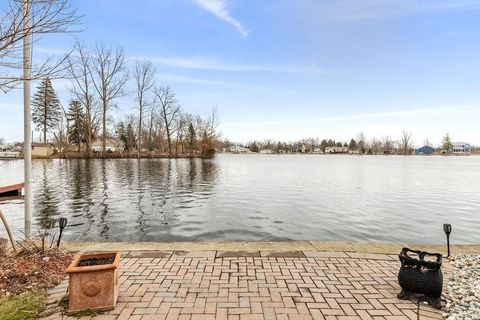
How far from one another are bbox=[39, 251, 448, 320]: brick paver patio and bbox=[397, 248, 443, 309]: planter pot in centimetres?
12

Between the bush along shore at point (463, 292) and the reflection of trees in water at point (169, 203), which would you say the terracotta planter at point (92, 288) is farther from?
the reflection of trees in water at point (169, 203)

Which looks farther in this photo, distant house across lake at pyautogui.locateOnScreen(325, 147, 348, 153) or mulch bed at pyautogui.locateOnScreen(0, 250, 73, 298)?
distant house across lake at pyautogui.locateOnScreen(325, 147, 348, 153)

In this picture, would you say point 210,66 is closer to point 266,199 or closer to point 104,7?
point 266,199

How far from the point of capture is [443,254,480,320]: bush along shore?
3.11 m

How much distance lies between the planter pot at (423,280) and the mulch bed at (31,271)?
4.18 metres

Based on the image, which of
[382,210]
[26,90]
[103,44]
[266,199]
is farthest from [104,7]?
[103,44]

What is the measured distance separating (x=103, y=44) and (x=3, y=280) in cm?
4707

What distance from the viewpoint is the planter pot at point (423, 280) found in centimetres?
333

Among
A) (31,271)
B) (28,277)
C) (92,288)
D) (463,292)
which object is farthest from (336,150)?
(92,288)

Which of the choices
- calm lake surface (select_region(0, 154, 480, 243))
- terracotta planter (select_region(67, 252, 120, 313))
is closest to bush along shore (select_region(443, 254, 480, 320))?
calm lake surface (select_region(0, 154, 480, 243))

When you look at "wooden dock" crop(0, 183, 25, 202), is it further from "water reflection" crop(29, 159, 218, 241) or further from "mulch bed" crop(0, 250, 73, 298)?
"mulch bed" crop(0, 250, 73, 298)

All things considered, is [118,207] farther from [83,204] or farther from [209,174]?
[209,174]

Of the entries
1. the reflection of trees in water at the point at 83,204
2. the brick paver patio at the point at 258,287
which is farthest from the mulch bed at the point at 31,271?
the reflection of trees in water at the point at 83,204

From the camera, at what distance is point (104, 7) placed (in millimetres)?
6410
